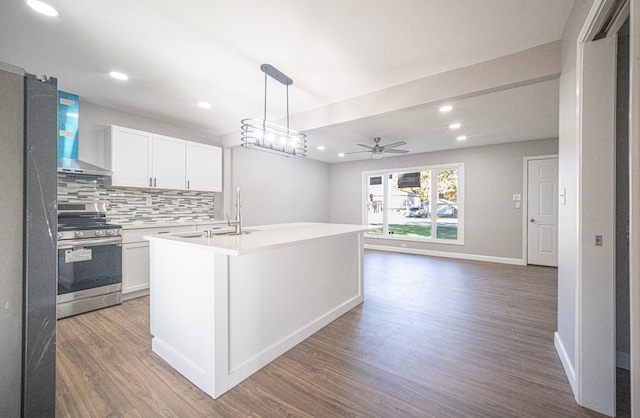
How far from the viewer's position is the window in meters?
6.05

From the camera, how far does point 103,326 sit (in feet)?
8.79

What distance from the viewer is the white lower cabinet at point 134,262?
3340mm

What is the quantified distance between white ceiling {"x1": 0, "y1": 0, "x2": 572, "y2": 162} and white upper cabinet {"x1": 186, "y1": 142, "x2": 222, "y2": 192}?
91 cm

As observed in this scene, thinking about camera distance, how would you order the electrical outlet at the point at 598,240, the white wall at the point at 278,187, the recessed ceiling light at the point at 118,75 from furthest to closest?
the white wall at the point at 278,187, the recessed ceiling light at the point at 118,75, the electrical outlet at the point at 598,240

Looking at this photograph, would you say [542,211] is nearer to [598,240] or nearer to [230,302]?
[598,240]

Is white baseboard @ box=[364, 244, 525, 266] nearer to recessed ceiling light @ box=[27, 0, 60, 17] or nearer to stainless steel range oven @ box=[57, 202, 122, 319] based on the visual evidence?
stainless steel range oven @ box=[57, 202, 122, 319]

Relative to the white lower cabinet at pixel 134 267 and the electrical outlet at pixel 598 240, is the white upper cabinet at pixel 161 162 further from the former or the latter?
the electrical outlet at pixel 598 240

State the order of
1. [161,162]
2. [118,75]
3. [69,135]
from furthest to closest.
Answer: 1. [161,162]
2. [69,135]
3. [118,75]

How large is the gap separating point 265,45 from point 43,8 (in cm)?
148

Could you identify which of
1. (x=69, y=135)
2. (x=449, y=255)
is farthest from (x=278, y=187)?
(x=449, y=255)

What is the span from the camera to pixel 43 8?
5.91 ft

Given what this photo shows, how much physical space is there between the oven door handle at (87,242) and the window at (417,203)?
4.35m

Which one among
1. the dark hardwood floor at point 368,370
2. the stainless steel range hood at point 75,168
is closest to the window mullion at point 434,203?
the dark hardwood floor at point 368,370

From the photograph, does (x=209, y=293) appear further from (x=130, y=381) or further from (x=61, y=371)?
(x=61, y=371)
